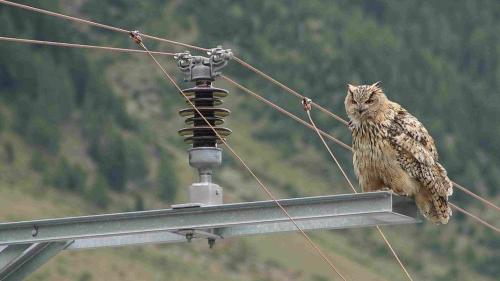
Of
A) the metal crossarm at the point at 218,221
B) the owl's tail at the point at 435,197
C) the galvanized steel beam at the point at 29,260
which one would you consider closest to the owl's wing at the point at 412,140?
the owl's tail at the point at 435,197

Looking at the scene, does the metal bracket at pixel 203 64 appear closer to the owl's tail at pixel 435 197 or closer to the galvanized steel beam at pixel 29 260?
the galvanized steel beam at pixel 29 260

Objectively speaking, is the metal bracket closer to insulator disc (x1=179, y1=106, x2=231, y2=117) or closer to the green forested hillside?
insulator disc (x1=179, y1=106, x2=231, y2=117)

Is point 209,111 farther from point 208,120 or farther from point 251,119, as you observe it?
point 251,119

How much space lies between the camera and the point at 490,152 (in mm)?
123500

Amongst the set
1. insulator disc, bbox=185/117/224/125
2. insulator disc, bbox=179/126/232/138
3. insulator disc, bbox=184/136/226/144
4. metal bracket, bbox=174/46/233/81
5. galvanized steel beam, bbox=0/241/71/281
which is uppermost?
metal bracket, bbox=174/46/233/81

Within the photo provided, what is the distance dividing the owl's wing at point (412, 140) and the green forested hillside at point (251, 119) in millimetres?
60806

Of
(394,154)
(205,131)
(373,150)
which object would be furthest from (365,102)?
(205,131)

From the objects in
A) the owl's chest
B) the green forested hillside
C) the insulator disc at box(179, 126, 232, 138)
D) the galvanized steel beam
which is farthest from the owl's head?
the green forested hillside

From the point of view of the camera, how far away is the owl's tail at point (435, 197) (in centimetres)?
1670

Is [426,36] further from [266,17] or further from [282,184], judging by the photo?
[282,184]

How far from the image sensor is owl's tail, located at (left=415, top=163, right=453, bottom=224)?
54.8ft

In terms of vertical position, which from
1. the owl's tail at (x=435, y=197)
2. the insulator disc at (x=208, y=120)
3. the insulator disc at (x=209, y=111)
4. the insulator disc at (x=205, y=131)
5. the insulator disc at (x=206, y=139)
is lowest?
the owl's tail at (x=435, y=197)

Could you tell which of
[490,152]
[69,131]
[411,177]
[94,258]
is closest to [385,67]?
[490,152]

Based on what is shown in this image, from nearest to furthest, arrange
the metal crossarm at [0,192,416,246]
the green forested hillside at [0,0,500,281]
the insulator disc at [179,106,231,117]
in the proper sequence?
the metal crossarm at [0,192,416,246] < the insulator disc at [179,106,231,117] < the green forested hillside at [0,0,500,281]
